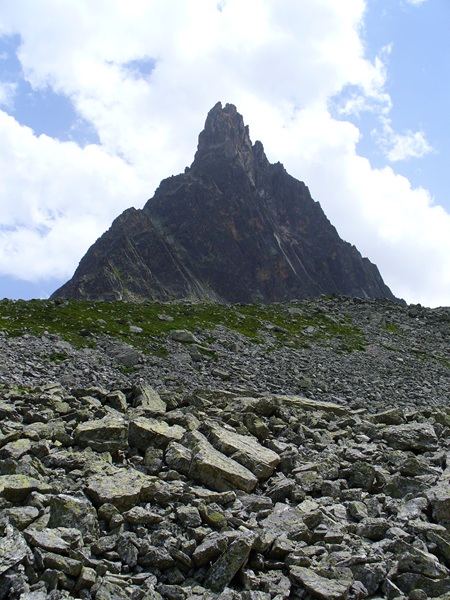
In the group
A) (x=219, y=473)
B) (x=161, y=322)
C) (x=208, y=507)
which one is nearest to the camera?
(x=208, y=507)

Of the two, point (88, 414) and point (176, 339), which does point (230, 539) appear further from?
point (176, 339)

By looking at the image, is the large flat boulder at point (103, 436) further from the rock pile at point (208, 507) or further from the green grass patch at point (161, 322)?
the green grass patch at point (161, 322)

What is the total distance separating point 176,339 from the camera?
44938 mm

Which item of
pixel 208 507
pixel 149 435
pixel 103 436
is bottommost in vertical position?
pixel 208 507

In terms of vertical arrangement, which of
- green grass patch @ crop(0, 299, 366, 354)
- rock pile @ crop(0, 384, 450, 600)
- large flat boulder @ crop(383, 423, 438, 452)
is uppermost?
green grass patch @ crop(0, 299, 366, 354)

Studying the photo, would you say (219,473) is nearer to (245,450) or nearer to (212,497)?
(212,497)

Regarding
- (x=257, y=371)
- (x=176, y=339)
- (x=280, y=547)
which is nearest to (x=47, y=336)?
(x=176, y=339)

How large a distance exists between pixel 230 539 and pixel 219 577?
40.3 inches

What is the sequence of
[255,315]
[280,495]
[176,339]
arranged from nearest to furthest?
1. [280,495]
2. [176,339]
3. [255,315]

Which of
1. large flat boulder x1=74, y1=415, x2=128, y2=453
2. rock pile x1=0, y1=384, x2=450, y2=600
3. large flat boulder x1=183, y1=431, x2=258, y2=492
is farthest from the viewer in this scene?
large flat boulder x1=74, y1=415, x2=128, y2=453

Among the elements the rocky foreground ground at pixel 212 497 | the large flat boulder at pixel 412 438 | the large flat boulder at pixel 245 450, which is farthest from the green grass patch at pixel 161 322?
the large flat boulder at pixel 412 438

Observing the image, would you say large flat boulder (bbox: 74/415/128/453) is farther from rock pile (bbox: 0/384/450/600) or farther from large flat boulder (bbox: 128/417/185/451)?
large flat boulder (bbox: 128/417/185/451)

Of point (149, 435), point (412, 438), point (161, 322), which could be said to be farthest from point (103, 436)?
point (161, 322)

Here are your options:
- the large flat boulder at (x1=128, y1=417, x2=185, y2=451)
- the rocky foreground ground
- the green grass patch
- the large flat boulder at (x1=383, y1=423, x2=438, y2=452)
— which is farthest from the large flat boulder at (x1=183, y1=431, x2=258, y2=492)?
the green grass patch
